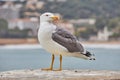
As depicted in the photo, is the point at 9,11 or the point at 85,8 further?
the point at 9,11

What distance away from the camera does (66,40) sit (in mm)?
8383

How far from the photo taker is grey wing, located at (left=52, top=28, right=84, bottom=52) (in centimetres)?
831

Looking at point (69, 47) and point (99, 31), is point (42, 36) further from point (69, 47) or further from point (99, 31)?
point (99, 31)

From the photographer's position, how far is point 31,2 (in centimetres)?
10825

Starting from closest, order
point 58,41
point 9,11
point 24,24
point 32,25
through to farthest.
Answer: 1. point 58,41
2. point 32,25
3. point 24,24
4. point 9,11

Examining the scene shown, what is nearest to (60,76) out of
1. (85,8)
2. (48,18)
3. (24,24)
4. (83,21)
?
(48,18)

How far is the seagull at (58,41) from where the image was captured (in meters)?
8.25

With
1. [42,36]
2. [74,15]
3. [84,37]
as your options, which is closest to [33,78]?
[42,36]

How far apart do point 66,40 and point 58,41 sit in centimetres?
11

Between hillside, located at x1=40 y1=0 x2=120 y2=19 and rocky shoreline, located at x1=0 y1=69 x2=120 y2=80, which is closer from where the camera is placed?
rocky shoreline, located at x1=0 y1=69 x2=120 y2=80

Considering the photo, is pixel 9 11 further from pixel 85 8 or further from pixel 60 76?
pixel 60 76

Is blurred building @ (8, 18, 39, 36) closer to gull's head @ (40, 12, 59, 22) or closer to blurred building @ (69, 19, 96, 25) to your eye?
blurred building @ (69, 19, 96, 25)

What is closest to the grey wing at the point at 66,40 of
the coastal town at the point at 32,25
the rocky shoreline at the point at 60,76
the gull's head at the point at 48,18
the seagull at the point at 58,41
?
the seagull at the point at 58,41

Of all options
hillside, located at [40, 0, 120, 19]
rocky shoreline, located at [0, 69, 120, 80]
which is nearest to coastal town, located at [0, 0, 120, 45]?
hillside, located at [40, 0, 120, 19]
